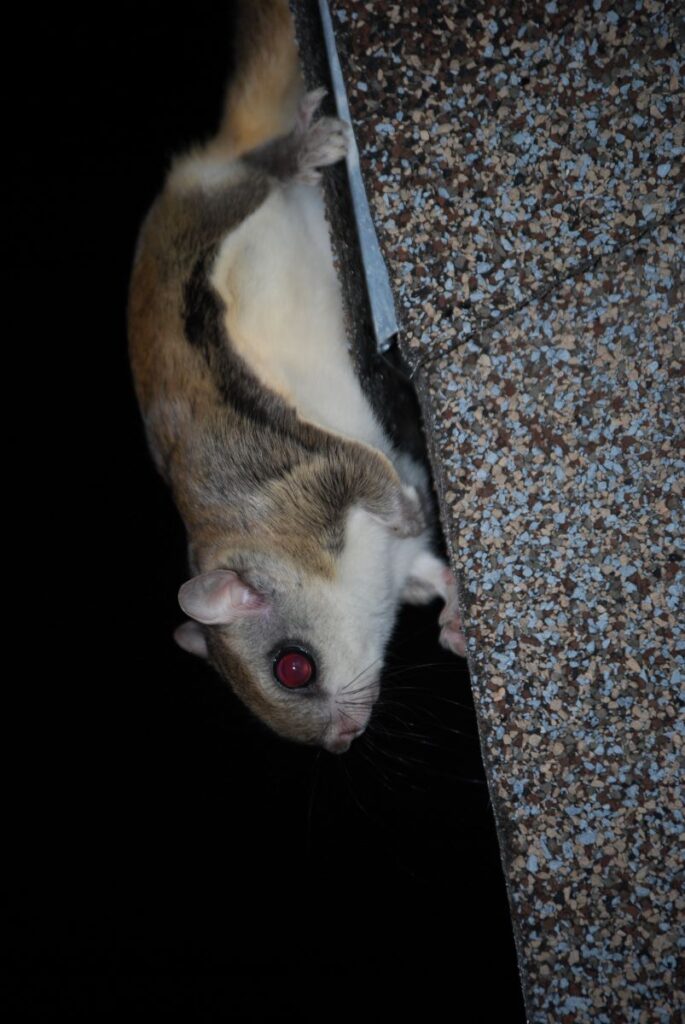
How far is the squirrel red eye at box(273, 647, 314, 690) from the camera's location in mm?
1921

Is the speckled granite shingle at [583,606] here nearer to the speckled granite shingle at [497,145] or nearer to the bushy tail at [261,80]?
the speckled granite shingle at [497,145]

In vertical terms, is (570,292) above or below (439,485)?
above

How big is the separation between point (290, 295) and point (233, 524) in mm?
570

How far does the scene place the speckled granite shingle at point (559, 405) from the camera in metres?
1.35

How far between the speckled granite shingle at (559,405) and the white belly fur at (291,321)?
0.61 metres

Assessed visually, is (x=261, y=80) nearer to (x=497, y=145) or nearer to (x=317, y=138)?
(x=317, y=138)

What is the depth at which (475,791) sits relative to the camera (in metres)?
2.43

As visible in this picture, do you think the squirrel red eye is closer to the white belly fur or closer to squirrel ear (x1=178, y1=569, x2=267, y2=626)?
squirrel ear (x1=178, y1=569, x2=267, y2=626)

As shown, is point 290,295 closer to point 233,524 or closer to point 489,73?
point 233,524

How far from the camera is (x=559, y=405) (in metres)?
1.41

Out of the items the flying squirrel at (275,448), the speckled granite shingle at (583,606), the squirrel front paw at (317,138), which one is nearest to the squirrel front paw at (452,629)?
the flying squirrel at (275,448)

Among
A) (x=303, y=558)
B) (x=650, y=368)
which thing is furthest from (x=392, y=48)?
(x=303, y=558)

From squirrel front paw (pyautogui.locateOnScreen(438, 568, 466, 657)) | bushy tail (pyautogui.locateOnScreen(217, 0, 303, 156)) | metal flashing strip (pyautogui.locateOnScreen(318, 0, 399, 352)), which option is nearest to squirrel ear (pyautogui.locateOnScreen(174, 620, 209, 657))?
squirrel front paw (pyautogui.locateOnScreen(438, 568, 466, 657))

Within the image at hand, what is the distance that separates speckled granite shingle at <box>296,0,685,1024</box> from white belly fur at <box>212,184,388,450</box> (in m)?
0.61
